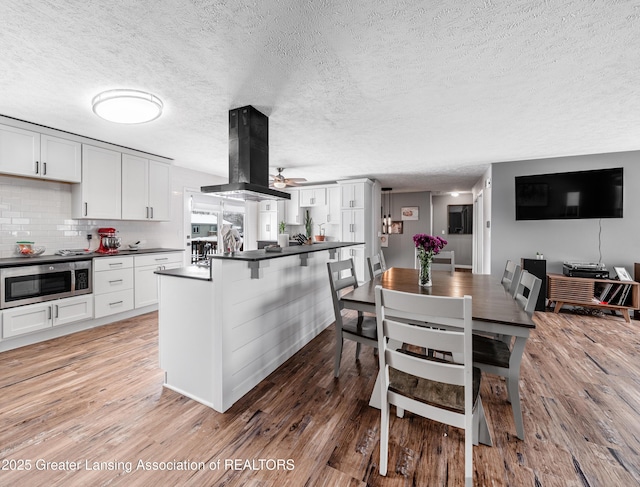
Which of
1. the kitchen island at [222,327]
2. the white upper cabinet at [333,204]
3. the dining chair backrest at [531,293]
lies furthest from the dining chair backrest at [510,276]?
the white upper cabinet at [333,204]

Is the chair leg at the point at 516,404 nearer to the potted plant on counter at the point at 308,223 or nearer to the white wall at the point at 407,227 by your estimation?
the potted plant on counter at the point at 308,223

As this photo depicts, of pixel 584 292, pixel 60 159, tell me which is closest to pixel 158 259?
pixel 60 159

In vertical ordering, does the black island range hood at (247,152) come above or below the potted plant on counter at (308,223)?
above

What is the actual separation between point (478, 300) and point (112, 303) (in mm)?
4248

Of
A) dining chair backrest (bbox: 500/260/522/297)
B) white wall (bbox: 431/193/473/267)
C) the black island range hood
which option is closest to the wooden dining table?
dining chair backrest (bbox: 500/260/522/297)

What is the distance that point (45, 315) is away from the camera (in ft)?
10.2

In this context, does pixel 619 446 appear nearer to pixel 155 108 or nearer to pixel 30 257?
pixel 155 108

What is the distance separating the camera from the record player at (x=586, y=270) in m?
4.01

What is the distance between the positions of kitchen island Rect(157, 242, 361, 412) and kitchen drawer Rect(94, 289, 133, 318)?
2057mm

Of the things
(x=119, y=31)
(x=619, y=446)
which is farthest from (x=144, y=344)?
(x=619, y=446)

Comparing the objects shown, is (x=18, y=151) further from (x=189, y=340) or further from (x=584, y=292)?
(x=584, y=292)

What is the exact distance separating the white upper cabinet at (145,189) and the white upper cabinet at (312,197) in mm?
3049

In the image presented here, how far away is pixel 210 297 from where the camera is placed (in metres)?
1.93

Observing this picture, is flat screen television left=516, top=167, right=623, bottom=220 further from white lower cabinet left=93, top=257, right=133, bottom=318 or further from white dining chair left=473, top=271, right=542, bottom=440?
white lower cabinet left=93, top=257, right=133, bottom=318
